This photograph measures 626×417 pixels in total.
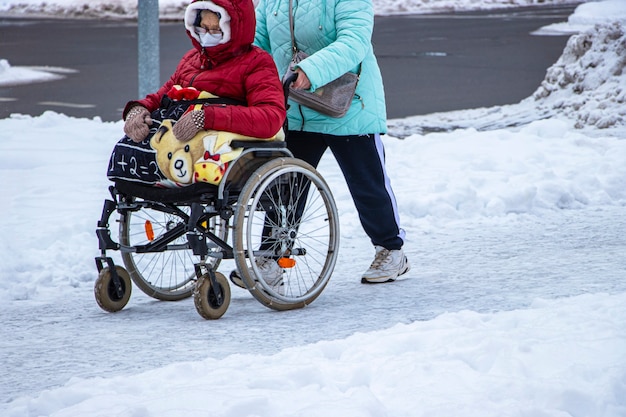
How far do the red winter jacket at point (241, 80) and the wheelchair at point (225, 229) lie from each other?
12 cm

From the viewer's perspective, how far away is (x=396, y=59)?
57.1 feet

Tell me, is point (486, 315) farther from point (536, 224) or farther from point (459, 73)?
point (459, 73)

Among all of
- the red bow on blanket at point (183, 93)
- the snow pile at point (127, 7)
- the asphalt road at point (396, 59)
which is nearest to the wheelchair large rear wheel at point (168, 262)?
the red bow on blanket at point (183, 93)

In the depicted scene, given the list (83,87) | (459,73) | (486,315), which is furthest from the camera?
(459,73)

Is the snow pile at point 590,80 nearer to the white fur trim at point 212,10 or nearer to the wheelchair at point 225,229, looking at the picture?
the wheelchair at point 225,229

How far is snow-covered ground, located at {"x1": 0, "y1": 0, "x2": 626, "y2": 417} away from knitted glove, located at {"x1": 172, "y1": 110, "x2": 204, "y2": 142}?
2.65 ft

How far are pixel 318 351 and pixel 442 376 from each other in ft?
1.80

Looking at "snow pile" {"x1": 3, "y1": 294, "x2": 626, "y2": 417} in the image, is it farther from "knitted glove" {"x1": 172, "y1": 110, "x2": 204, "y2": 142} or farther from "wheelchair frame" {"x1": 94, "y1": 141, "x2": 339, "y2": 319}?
"knitted glove" {"x1": 172, "y1": 110, "x2": 204, "y2": 142}

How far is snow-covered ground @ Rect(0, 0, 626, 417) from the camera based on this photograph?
11.4 ft

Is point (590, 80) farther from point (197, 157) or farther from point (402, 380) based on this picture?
point (402, 380)

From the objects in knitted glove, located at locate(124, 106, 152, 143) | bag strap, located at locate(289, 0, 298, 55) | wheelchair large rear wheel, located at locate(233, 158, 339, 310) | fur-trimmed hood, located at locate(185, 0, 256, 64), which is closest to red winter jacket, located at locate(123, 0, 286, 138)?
fur-trimmed hood, located at locate(185, 0, 256, 64)

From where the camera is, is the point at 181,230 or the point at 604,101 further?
the point at 604,101

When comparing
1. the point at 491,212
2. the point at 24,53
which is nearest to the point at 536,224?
the point at 491,212

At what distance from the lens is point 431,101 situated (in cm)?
1280
